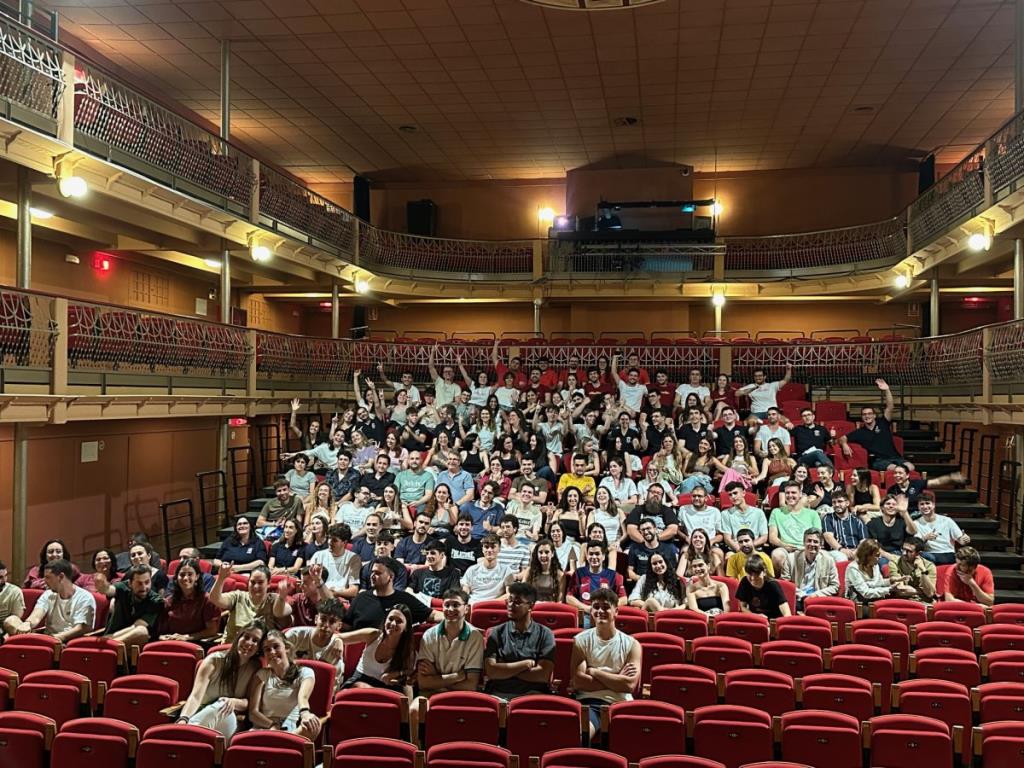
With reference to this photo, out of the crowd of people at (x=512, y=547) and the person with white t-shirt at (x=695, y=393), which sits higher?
the person with white t-shirt at (x=695, y=393)

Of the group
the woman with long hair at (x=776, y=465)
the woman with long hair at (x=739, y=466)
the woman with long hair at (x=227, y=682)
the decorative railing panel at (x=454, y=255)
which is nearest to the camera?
the woman with long hair at (x=227, y=682)

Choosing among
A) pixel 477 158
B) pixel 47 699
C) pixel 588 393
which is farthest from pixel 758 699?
pixel 477 158

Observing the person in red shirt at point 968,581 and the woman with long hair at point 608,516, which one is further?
the woman with long hair at point 608,516

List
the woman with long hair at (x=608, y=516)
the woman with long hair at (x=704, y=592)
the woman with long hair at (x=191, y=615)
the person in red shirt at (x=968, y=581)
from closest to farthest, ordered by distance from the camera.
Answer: the woman with long hair at (x=191, y=615), the woman with long hair at (x=704, y=592), the person in red shirt at (x=968, y=581), the woman with long hair at (x=608, y=516)

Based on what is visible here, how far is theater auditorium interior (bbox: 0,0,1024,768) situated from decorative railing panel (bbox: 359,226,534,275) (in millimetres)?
114

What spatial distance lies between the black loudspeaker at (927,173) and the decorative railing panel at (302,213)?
41.8ft

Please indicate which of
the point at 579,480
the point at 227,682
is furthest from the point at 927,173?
the point at 227,682

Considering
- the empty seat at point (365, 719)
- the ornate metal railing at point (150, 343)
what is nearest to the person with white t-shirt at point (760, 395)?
the ornate metal railing at point (150, 343)

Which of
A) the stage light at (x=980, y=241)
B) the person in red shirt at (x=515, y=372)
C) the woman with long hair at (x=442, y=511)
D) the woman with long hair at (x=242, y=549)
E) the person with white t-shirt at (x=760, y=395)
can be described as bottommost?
the woman with long hair at (x=242, y=549)

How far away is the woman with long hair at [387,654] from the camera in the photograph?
563cm

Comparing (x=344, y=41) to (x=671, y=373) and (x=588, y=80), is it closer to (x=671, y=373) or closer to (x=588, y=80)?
(x=588, y=80)

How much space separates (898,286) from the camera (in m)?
Result: 17.0

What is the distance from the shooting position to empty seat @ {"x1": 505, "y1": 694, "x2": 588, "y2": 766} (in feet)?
15.0

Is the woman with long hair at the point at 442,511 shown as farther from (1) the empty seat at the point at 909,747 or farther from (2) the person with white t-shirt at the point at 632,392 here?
(1) the empty seat at the point at 909,747
